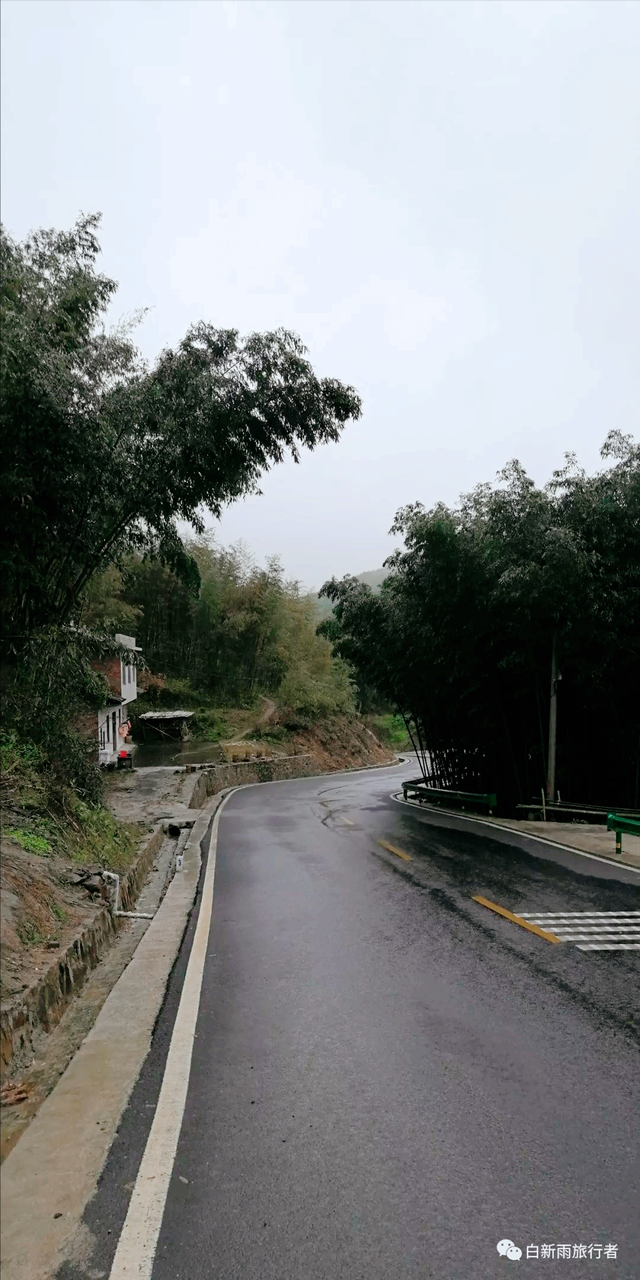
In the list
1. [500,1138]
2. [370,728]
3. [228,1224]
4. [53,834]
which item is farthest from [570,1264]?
[370,728]

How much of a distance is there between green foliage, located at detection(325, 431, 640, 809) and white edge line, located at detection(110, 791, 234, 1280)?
1101cm

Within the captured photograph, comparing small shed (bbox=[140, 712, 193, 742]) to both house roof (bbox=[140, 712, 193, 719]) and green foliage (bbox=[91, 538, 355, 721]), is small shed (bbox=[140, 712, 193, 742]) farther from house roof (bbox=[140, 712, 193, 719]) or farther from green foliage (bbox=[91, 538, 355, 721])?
green foliage (bbox=[91, 538, 355, 721])

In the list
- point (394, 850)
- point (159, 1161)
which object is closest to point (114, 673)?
point (394, 850)

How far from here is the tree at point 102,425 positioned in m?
8.09

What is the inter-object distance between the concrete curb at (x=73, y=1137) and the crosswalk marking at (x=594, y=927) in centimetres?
373

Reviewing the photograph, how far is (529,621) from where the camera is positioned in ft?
51.2

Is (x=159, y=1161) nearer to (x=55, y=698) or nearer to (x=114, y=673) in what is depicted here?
(x=55, y=698)

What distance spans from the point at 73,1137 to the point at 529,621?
1347 centimetres

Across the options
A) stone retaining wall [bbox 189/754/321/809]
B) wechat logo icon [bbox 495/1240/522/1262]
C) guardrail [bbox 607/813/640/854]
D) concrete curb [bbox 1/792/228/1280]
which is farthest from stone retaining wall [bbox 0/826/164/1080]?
stone retaining wall [bbox 189/754/321/809]

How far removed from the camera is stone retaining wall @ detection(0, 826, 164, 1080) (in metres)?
4.46

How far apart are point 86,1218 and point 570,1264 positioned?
75.7 inches

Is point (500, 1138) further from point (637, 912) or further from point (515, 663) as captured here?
point (515, 663)

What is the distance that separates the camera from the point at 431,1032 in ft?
16.0

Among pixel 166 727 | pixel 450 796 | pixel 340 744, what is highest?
pixel 166 727
